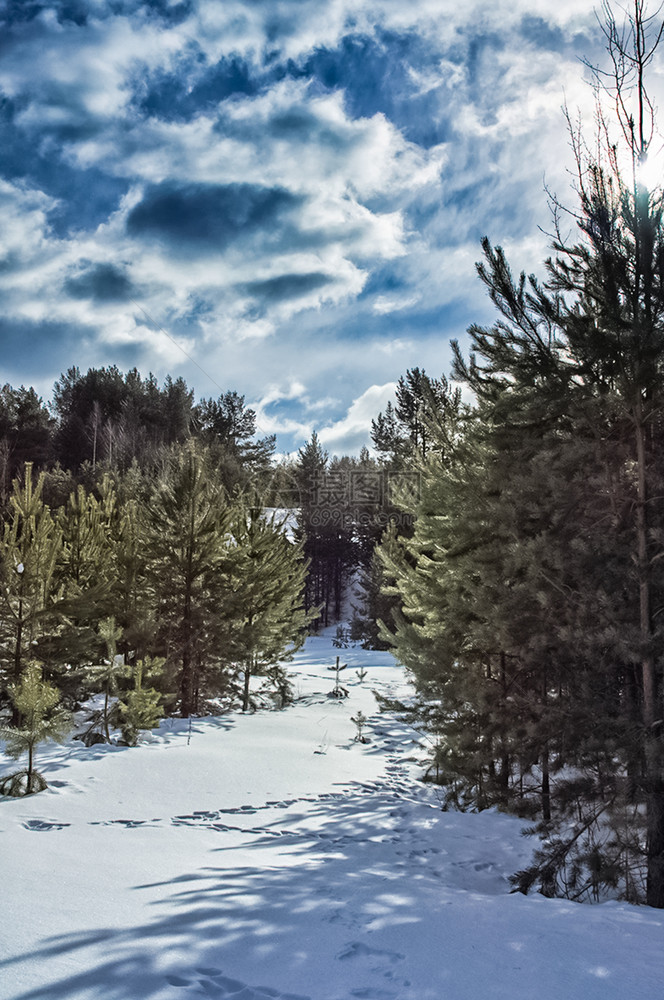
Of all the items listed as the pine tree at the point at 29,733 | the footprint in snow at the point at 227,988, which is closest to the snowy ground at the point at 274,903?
the footprint in snow at the point at 227,988

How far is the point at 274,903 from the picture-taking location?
3180mm

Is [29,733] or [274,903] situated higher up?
[29,733]

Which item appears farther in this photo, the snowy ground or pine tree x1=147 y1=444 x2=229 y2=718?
pine tree x1=147 y1=444 x2=229 y2=718

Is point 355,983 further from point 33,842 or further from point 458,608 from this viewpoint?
point 458,608

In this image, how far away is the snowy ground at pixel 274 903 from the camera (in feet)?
7.74

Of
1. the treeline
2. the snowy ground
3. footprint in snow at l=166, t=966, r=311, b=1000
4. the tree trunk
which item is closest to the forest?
the tree trunk

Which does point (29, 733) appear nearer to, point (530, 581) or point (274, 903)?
point (274, 903)

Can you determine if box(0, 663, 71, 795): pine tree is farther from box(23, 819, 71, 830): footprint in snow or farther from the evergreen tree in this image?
the evergreen tree

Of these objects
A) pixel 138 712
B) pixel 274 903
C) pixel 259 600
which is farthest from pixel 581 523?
pixel 259 600

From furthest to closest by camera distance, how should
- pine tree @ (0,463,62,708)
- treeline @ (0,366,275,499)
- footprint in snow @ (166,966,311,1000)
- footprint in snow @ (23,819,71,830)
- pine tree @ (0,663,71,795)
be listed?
1. treeline @ (0,366,275,499)
2. pine tree @ (0,463,62,708)
3. pine tree @ (0,663,71,795)
4. footprint in snow @ (23,819,71,830)
5. footprint in snow @ (166,966,311,1000)

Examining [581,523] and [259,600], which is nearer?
[581,523]

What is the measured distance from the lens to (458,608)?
6996 millimetres

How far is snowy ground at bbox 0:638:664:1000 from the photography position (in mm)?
2359

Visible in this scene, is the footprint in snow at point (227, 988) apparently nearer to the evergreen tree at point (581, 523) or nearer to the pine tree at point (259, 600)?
the evergreen tree at point (581, 523)
